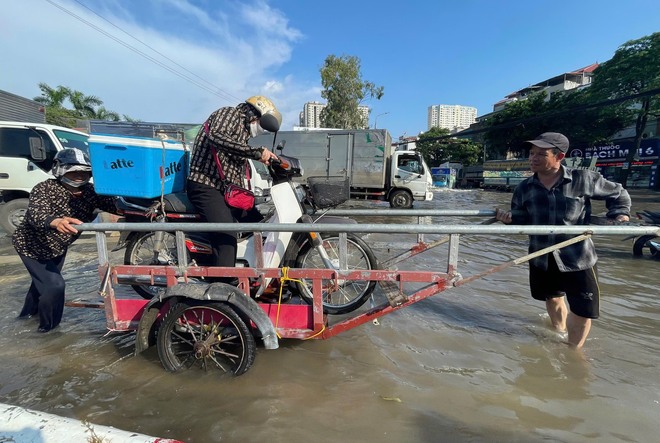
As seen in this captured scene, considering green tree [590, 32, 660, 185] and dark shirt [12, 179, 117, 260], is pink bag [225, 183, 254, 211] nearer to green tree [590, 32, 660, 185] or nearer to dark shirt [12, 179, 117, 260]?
dark shirt [12, 179, 117, 260]

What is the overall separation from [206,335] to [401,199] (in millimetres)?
12325

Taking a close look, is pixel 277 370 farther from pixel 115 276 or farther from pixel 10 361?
pixel 10 361

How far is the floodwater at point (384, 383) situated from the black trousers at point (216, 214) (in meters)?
0.85

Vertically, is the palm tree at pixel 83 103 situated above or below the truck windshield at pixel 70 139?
above

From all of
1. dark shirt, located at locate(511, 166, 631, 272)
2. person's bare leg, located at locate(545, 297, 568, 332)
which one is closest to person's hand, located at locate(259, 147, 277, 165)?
dark shirt, located at locate(511, 166, 631, 272)

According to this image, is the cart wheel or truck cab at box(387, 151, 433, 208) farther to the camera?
truck cab at box(387, 151, 433, 208)

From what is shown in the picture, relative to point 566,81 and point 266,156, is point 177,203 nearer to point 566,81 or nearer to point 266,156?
point 266,156

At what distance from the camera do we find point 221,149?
2.54m

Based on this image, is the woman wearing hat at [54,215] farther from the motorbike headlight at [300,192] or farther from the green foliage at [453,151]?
the green foliage at [453,151]

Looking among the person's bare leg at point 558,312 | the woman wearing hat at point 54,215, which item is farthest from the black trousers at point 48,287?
the person's bare leg at point 558,312

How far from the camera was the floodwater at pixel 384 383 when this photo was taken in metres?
1.97

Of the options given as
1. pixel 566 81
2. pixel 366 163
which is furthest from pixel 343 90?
pixel 566 81

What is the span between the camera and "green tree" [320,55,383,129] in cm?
2912

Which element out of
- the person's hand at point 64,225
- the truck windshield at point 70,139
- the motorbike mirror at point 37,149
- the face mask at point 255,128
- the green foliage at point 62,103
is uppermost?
the green foliage at point 62,103
